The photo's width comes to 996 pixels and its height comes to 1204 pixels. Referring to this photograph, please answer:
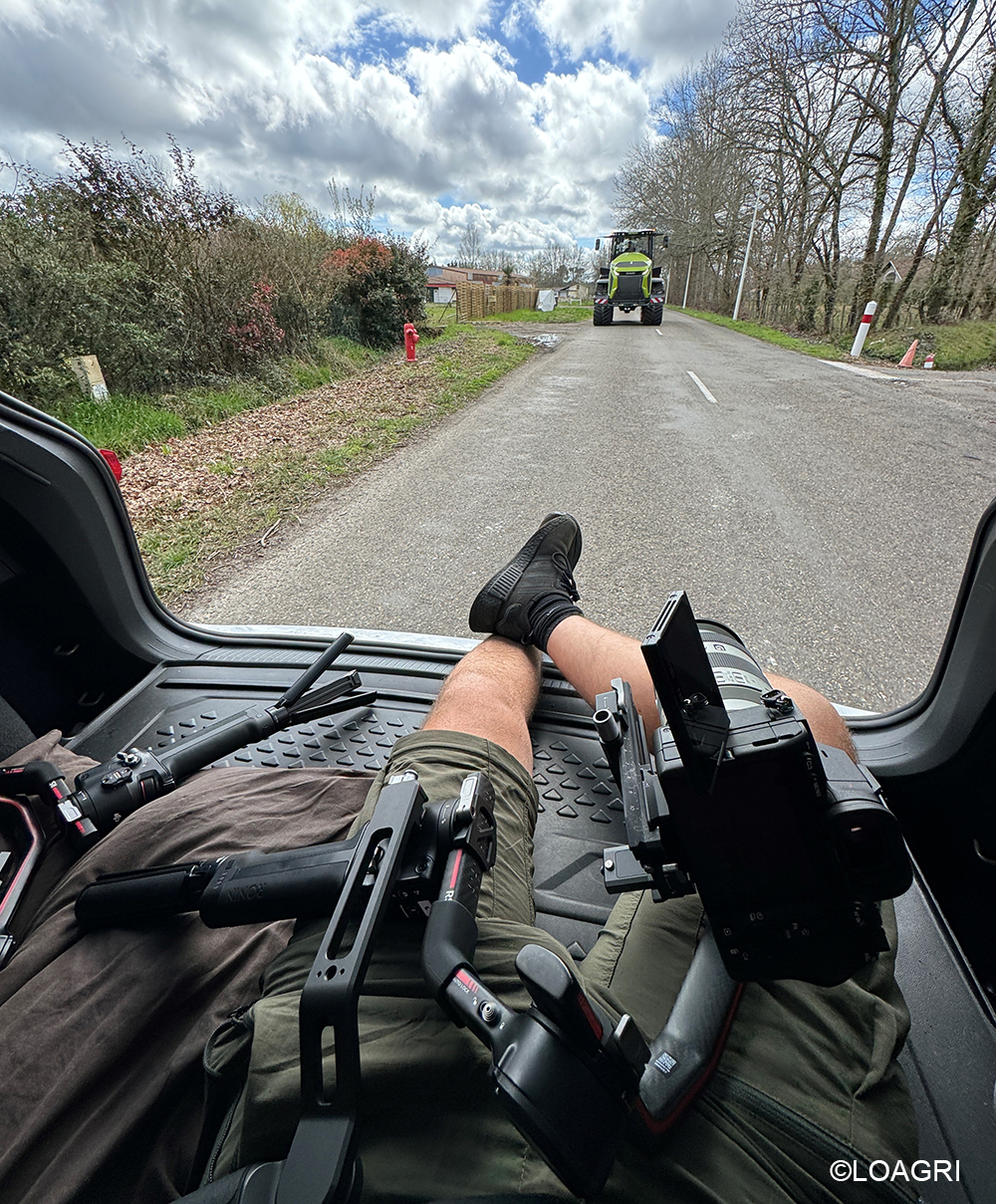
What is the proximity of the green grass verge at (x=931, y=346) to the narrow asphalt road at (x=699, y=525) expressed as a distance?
3.45 metres

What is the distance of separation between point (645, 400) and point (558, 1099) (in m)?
7.29

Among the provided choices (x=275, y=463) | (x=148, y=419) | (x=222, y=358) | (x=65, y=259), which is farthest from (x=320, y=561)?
(x=222, y=358)

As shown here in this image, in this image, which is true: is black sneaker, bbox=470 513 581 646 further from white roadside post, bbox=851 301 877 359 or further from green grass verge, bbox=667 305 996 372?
white roadside post, bbox=851 301 877 359

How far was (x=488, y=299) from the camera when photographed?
2248 centimetres

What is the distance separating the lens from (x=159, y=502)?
3.93 meters

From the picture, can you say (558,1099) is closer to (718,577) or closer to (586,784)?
(586,784)

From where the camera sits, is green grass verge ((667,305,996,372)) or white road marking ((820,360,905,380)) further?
green grass verge ((667,305,996,372))

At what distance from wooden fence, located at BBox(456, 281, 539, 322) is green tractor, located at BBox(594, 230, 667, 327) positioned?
431 cm

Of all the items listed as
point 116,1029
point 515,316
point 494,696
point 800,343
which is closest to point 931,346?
point 800,343

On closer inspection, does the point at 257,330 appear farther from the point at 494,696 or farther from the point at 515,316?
the point at 515,316

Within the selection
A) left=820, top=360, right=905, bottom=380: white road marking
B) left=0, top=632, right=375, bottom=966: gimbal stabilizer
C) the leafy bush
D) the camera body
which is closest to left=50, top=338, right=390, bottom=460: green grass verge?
the leafy bush

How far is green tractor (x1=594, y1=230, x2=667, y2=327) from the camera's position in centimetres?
1830

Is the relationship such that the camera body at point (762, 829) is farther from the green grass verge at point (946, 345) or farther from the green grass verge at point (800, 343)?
the green grass verge at point (800, 343)

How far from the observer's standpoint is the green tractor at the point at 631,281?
1830 centimetres
